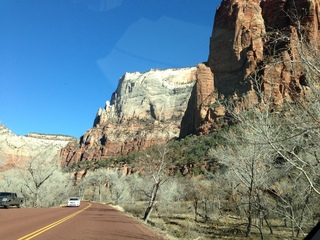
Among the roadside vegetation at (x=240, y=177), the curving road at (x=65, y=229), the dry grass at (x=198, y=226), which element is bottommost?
the dry grass at (x=198, y=226)

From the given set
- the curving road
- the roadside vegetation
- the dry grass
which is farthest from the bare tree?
the curving road

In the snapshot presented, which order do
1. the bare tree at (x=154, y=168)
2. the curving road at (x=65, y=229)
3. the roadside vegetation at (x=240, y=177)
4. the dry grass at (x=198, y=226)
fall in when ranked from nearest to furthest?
1. the roadside vegetation at (x=240, y=177)
2. the curving road at (x=65, y=229)
3. the dry grass at (x=198, y=226)
4. the bare tree at (x=154, y=168)

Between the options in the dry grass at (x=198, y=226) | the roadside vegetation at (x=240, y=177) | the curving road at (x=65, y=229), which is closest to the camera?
the roadside vegetation at (x=240, y=177)

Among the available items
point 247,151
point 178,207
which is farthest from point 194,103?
point 247,151

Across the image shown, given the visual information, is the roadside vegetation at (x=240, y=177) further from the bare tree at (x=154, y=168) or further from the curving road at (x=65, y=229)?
the curving road at (x=65, y=229)

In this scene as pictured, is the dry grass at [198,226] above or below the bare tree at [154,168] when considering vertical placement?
below

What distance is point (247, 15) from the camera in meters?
120

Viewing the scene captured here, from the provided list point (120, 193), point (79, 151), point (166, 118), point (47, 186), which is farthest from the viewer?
point (166, 118)

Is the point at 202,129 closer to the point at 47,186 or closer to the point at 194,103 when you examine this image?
the point at 194,103

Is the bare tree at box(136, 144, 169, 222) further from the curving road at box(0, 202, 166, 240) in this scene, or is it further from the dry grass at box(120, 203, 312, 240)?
the curving road at box(0, 202, 166, 240)

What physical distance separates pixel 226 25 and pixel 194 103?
34.3 m

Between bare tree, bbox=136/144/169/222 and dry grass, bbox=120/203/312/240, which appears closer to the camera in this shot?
dry grass, bbox=120/203/312/240

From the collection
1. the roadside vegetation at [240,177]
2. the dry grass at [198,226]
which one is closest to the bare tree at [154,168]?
the roadside vegetation at [240,177]

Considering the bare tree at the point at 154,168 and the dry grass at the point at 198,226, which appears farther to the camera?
the bare tree at the point at 154,168
